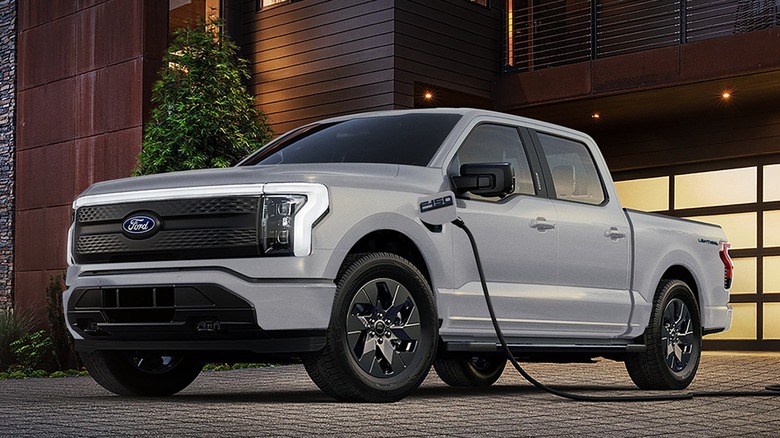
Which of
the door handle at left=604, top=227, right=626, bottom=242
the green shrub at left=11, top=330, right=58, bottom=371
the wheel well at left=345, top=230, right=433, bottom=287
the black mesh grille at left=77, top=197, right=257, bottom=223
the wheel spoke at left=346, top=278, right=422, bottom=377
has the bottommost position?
the green shrub at left=11, top=330, right=58, bottom=371

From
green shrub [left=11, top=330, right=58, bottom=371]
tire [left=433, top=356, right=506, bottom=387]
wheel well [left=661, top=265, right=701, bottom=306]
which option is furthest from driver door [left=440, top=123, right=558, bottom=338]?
green shrub [left=11, top=330, right=58, bottom=371]

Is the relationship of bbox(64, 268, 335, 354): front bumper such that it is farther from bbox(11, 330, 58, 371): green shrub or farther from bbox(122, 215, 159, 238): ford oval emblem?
bbox(11, 330, 58, 371): green shrub

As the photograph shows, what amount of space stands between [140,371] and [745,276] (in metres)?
13.4

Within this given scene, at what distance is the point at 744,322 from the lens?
1903cm

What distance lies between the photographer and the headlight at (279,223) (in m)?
6.48

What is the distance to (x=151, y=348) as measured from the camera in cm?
686

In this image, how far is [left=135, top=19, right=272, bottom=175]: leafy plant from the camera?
1650cm

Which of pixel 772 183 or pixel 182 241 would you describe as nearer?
pixel 182 241

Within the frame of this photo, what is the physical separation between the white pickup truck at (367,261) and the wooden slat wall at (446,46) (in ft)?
27.8

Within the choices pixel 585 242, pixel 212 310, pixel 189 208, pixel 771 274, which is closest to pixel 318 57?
pixel 771 274

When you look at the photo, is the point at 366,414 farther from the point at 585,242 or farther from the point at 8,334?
the point at 8,334

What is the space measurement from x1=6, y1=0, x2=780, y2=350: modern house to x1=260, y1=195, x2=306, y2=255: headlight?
10.8 meters

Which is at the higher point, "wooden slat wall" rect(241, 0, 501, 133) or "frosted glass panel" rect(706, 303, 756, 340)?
"wooden slat wall" rect(241, 0, 501, 133)

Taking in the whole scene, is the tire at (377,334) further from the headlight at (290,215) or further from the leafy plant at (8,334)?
the leafy plant at (8,334)
